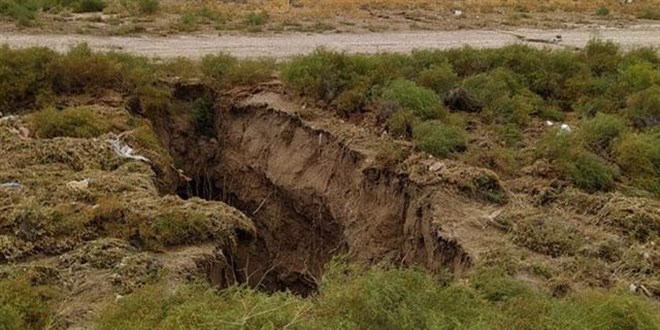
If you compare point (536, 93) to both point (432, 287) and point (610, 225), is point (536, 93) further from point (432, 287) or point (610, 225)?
point (432, 287)

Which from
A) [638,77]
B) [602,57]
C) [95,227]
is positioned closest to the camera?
[95,227]

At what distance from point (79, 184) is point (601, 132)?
7934mm

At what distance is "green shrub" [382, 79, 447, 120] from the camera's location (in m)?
12.9

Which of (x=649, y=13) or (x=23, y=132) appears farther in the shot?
(x=649, y=13)

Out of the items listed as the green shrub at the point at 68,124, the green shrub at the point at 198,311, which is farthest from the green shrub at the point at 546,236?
the green shrub at the point at 68,124

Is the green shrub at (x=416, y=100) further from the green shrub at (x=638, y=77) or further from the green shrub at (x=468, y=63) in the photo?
the green shrub at (x=638, y=77)

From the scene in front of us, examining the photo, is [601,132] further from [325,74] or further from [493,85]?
[325,74]

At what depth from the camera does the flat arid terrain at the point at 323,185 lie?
23.7 ft

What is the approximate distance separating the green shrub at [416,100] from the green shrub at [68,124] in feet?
15.3

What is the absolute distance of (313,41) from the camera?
65.0ft

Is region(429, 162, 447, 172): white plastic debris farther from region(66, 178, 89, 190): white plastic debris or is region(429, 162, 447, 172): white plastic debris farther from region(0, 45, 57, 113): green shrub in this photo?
region(0, 45, 57, 113): green shrub

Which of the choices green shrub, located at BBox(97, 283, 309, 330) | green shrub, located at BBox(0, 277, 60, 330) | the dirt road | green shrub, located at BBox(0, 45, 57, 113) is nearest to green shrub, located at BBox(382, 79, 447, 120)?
the dirt road

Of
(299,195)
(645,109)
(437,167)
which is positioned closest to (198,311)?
(437,167)

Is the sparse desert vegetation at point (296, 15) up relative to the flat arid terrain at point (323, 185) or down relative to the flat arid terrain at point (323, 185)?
up
